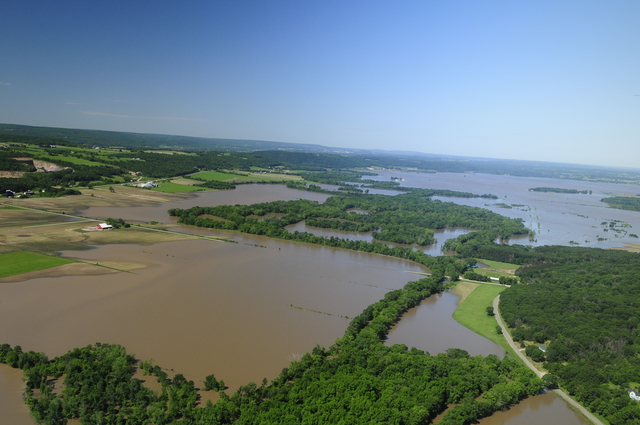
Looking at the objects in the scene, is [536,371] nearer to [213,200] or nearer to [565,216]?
[213,200]

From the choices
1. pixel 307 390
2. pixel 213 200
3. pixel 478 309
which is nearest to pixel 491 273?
pixel 478 309

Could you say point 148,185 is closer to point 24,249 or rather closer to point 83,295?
point 24,249

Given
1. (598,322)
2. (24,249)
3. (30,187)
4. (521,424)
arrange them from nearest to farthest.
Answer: (521,424), (598,322), (24,249), (30,187)

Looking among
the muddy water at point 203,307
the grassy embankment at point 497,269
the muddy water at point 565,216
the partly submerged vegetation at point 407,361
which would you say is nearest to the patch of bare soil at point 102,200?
the partly submerged vegetation at point 407,361

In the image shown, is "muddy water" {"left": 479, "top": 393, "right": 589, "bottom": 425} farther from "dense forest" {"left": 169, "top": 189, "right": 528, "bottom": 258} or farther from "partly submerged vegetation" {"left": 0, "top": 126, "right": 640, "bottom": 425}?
"dense forest" {"left": 169, "top": 189, "right": 528, "bottom": 258}

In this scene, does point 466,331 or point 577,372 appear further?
point 466,331

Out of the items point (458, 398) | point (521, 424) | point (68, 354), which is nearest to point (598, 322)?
point (521, 424)
